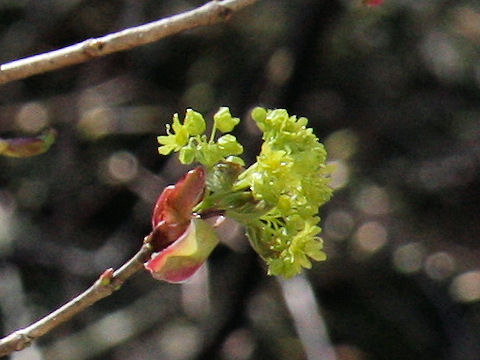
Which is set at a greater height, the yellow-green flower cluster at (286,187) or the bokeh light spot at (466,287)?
the bokeh light spot at (466,287)

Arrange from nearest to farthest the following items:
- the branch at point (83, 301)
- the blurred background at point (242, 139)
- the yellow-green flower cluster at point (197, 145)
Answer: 1. the branch at point (83, 301)
2. the yellow-green flower cluster at point (197, 145)
3. the blurred background at point (242, 139)

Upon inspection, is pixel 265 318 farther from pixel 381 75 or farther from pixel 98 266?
pixel 381 75

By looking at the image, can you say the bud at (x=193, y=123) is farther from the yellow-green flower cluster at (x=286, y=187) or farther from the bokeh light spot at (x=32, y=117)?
the bokeh light spot at (x=32, y=117)

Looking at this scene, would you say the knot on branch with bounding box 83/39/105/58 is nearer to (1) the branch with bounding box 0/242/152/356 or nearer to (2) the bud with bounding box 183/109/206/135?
(2) the bud with bounding box 183/109/206/135

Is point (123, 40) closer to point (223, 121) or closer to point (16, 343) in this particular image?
point (223, 121)

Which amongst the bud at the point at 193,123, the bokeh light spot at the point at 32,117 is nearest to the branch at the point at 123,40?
the bud at the point at 193,123

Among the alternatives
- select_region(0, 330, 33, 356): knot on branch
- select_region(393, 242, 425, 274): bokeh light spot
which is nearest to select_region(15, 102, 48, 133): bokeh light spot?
select_region(393, 242, 425, 274): bokeh light spot

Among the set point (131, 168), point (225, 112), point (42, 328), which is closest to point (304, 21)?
point (131, 168)
